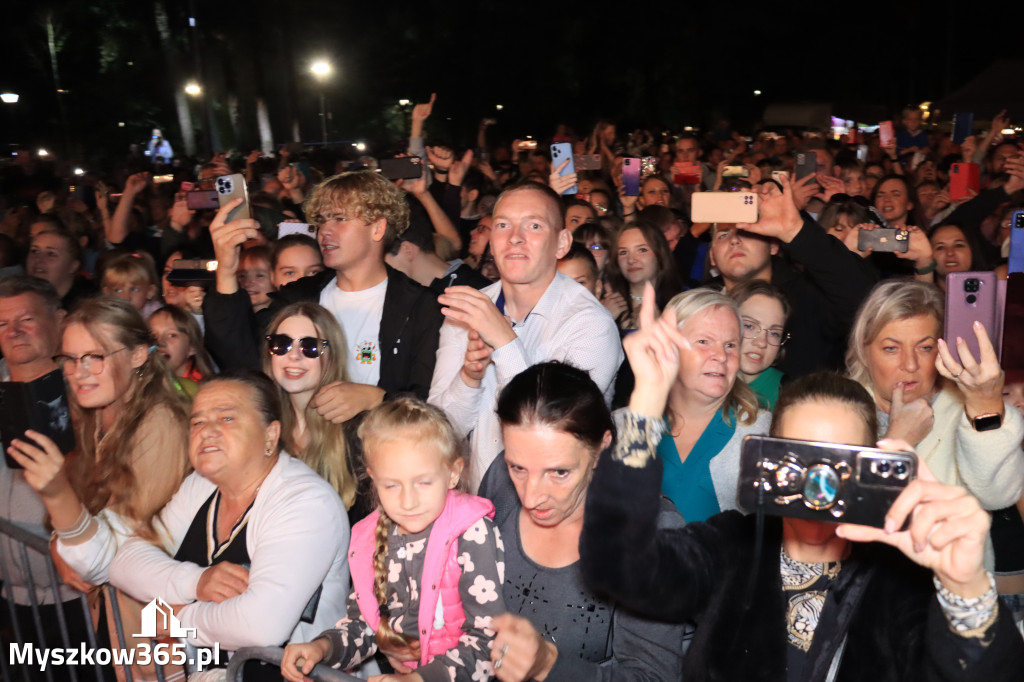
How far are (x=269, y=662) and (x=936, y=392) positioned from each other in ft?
7.77

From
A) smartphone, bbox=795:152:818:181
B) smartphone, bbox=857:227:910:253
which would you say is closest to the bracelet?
smartphone, bbox=857:227:910:253

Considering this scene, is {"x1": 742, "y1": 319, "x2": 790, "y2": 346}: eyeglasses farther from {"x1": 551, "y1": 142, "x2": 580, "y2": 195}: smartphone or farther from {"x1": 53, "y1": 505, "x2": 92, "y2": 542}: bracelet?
{"x1": 551, "y1": 142, "x2": 580, "y2": 195}: smartphone

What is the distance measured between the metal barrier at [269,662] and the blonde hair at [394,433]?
0.27 metres

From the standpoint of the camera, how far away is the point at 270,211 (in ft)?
24.7

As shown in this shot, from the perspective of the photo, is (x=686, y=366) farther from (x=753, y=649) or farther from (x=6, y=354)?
(x=6, y=354)

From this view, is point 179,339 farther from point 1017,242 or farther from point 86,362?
point 1017,242

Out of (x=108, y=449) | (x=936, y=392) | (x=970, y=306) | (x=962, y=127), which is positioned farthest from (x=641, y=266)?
(x=962, y=127)

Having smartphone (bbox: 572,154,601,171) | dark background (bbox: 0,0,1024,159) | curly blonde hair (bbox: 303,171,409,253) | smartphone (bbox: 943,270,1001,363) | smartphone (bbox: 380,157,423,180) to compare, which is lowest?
smartphone (bbox: 943,270,1001,363)

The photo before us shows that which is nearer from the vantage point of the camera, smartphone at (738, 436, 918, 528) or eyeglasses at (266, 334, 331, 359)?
smartphone at (738, 436, 918, 528)

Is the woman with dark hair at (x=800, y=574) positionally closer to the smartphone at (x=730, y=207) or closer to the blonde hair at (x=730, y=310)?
the blonde hair at (x=730, y=310)

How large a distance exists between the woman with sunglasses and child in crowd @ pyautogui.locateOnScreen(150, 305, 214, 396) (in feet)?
3.00

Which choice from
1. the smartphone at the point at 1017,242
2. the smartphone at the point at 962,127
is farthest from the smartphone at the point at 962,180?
the smartphone at the point at 1017,242

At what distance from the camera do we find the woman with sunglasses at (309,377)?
142 inches

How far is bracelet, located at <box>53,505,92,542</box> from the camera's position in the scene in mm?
3186
